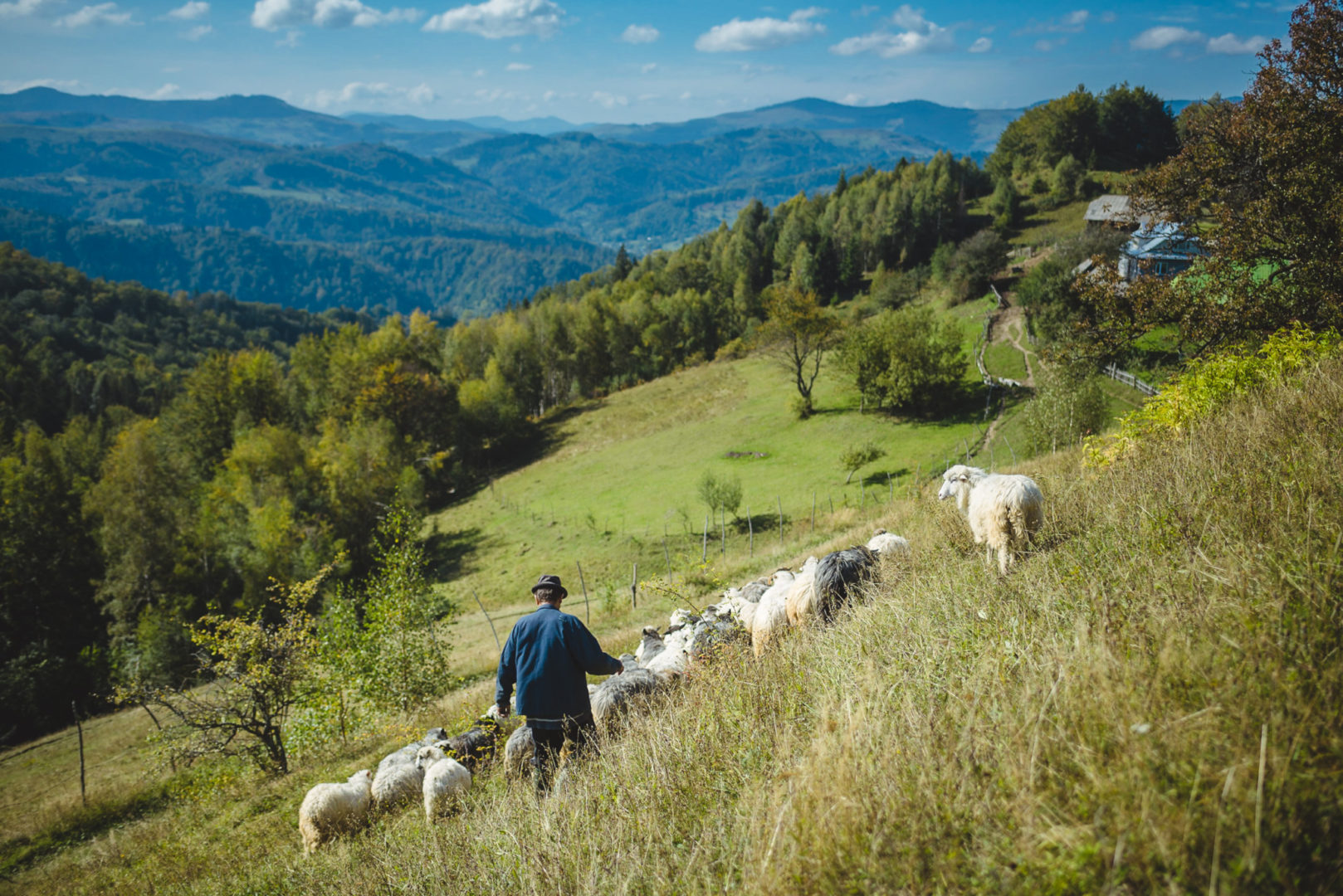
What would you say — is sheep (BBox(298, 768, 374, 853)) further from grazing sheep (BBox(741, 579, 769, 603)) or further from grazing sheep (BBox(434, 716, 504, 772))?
grazing sheep (BBox(741, 579, 769, 603))

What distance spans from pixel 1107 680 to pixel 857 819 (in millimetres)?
1502

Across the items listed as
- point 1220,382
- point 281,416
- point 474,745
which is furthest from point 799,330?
point 281,416

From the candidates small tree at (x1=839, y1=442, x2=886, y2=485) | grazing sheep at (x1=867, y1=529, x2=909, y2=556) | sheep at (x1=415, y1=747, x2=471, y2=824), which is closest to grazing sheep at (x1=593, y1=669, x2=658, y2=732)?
sheep at (x1=415, y1=747, x2=471, y2=824)

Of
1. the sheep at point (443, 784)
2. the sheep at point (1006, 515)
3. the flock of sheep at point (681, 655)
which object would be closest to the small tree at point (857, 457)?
the flock of sheep at point (681, 655)

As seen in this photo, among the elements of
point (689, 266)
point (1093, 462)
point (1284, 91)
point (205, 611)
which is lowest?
point (205, 611)

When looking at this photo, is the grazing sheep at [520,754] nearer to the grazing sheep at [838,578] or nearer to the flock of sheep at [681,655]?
the flock of sheep at [681,655]

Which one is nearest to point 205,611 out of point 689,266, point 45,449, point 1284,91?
point 45,449

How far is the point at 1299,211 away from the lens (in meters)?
11.4

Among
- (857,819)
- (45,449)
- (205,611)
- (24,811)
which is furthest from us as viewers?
(45,449)

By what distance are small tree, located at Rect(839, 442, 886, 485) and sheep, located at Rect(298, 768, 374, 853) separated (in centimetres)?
3099

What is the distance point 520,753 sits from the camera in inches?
274

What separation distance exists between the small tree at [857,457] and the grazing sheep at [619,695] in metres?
29.5

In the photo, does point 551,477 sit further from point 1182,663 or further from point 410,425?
point 1182,663

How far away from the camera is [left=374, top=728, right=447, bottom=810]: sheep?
29.2 feet
